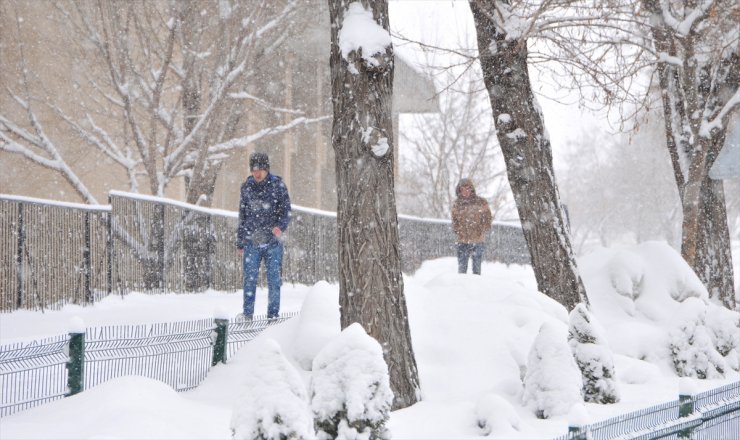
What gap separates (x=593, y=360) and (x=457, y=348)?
1312 mm

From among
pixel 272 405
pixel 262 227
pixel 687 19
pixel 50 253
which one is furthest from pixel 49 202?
pixel 687 19

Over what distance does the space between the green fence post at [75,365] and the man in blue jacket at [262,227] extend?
14.1 feet

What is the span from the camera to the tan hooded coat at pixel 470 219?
53.4 ft

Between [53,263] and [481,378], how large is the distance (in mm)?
6999

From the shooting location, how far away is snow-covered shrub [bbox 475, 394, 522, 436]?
22.8 ft

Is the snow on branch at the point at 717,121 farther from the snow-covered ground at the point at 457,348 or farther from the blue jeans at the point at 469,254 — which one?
the blue jeans at the point at 469,254

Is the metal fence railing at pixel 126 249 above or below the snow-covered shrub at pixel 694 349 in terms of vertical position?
above

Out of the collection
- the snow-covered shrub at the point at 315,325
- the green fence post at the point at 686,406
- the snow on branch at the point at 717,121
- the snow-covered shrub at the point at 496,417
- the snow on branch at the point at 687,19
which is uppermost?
the snow on branch at the point at 687,19

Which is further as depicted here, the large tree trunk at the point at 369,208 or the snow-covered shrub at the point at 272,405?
the large tree trunk at the point at 369,208

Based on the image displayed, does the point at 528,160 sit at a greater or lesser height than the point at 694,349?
greater

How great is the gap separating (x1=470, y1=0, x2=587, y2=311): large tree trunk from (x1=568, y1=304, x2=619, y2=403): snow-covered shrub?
8.16 ft

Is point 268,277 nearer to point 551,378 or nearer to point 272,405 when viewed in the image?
point 551,378

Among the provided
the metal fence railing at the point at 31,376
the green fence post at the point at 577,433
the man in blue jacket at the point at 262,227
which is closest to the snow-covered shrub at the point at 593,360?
the green fence post at the point at 577,433

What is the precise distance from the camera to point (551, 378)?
309 inches
